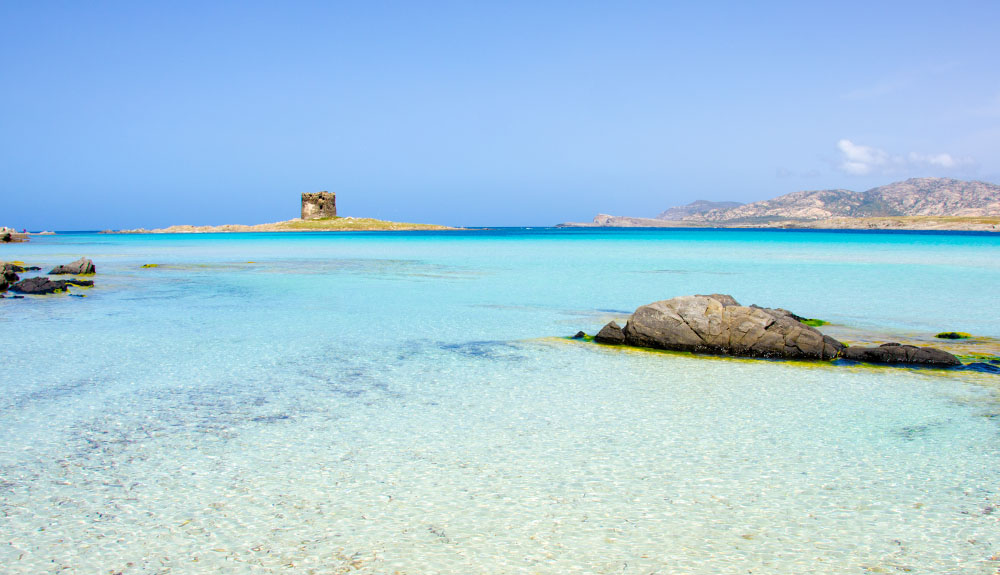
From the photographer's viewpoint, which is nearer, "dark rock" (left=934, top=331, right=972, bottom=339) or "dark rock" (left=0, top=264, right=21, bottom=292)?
"dark rock" (left=934, top=331, right=972, bottom=339)

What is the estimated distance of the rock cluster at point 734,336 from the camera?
10.5m

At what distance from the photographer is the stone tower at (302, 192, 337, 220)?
430 ft

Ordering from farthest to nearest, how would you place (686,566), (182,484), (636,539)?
(182,484), (636,539), (686,566)

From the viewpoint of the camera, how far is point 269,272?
3145 cm

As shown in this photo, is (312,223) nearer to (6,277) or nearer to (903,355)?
(6,277)

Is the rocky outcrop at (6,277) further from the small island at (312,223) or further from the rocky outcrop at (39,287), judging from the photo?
the small island at (312,223)

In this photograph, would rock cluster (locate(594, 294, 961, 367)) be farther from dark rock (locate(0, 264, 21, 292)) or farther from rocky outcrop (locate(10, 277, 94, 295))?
dark rock (locate(0, 264, 21, 292))

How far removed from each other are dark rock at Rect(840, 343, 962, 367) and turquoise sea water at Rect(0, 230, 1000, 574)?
59 centimetres

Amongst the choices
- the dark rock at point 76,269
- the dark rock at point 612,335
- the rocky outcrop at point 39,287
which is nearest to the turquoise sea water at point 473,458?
the dark rock at point 612,335

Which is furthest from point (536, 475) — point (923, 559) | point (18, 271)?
point (18, 271)

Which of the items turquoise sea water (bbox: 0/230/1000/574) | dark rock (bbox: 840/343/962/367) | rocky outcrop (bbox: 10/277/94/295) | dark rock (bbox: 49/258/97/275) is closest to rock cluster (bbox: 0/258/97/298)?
rocky outcrop (bbox: 10/277/94/295)

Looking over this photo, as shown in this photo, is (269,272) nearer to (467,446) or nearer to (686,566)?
(467,446)

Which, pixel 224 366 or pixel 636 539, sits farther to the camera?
pixel 224 366

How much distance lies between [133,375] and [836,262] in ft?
119
